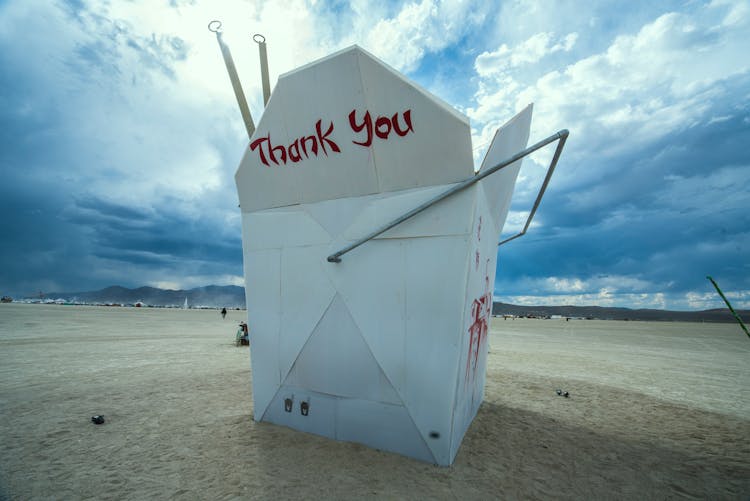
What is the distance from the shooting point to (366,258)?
18.4 ft

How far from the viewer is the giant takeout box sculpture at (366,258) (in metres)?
4.96

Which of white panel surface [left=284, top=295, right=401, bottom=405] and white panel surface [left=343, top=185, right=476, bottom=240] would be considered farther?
white panel surface [left=284, top=295, right=401, bottom=405]

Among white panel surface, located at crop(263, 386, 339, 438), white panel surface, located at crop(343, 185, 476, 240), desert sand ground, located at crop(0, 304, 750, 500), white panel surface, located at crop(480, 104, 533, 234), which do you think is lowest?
desert sand ground, located at crop(0, 304, 750, 500)

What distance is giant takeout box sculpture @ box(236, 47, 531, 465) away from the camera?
4961 mm

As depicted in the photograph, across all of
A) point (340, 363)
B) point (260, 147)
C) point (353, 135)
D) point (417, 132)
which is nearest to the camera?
point (417, 132)

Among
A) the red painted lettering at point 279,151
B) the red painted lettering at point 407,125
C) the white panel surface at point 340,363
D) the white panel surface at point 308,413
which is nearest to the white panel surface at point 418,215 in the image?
the red painted lettering at point 407,125

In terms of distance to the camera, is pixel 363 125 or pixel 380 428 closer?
pixel 363 125

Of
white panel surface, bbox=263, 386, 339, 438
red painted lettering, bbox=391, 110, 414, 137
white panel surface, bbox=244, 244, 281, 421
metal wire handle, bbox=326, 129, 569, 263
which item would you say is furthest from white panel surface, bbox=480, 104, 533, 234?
white panel surface, bbox=263, 386, 339, 438

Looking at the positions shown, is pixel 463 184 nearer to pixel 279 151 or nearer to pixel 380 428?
pixel 279 151

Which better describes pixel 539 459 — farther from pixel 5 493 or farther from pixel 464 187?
pixel 5 493

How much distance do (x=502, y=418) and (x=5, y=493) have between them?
871 centimetres

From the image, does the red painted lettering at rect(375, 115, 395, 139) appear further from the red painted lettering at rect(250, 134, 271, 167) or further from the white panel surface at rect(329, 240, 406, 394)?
the red painted lettering at rect(250, 134, 271, 167)

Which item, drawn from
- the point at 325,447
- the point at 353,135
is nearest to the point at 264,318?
the point at 325,447

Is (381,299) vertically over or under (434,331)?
over
